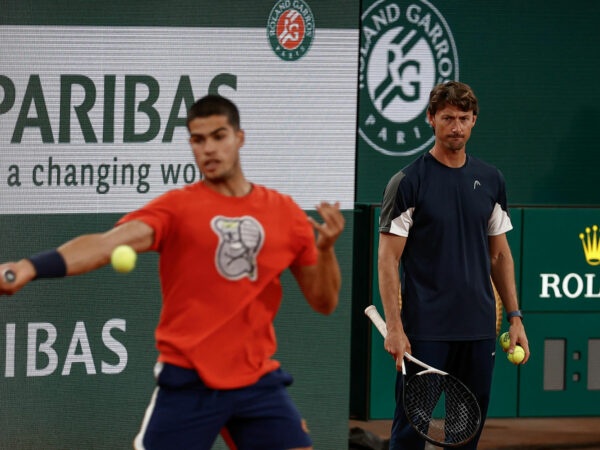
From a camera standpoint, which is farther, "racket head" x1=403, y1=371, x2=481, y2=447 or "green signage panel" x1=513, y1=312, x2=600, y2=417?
"green signage panel" x1=513, y1=312, x2=600, y2=417

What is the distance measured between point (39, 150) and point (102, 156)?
31 cm

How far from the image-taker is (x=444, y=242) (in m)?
5.87

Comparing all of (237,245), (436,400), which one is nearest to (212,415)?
(237,245)

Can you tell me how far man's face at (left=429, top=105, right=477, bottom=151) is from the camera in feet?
19.1

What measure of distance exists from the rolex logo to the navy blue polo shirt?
93.4 inches

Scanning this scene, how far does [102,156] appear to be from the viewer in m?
6.53

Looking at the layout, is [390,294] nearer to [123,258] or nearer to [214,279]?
[214,279]

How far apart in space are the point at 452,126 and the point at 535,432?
305 cm

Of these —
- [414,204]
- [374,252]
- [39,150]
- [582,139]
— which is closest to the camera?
[414,204]

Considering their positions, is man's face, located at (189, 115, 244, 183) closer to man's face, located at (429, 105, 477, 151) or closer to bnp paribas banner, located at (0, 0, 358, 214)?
man's face, located at (429, 105, 477, 151)

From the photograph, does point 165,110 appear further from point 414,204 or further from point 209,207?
point 209,207

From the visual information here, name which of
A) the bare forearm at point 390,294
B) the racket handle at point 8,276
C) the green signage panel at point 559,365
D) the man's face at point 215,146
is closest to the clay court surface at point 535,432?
the green signage panel at point 559,365

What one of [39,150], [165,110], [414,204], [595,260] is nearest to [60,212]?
[39,150]

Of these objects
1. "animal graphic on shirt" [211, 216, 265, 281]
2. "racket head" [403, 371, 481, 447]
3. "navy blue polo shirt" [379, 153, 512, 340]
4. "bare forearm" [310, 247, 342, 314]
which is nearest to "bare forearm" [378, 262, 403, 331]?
"navy blue polo shirt" [379, 153, 512, 340]
